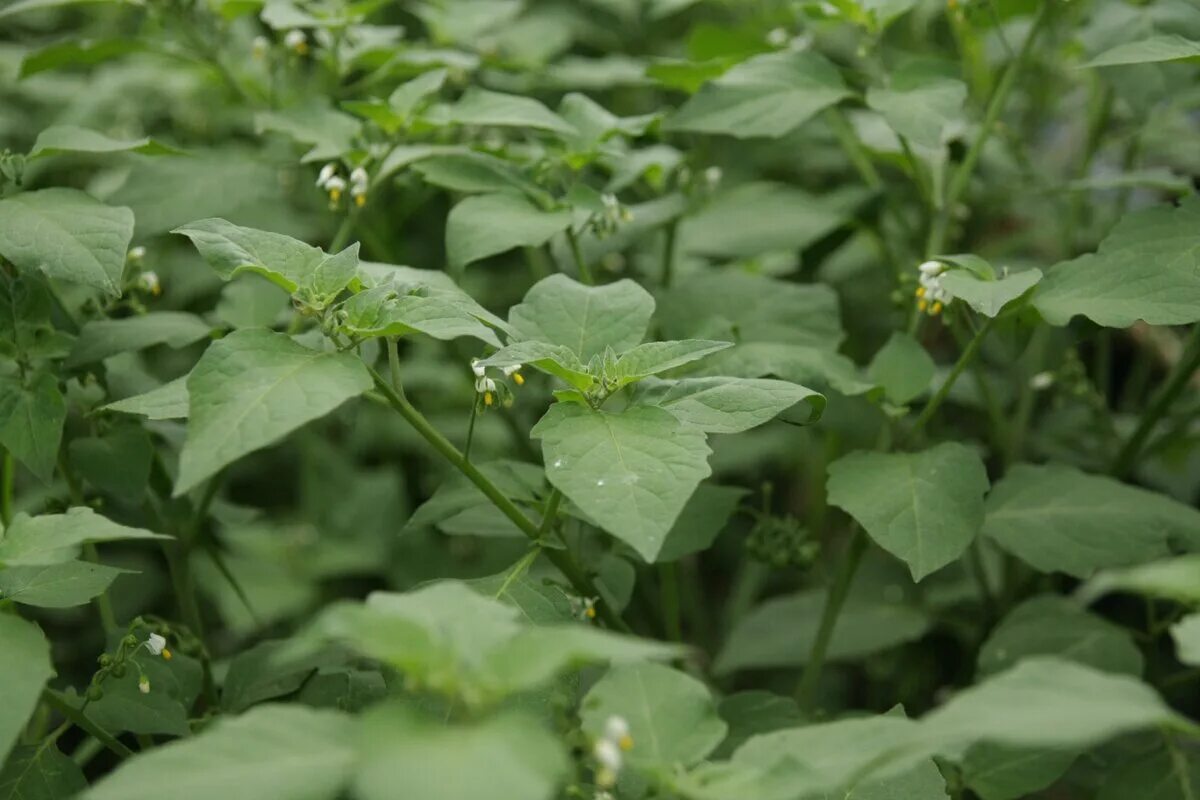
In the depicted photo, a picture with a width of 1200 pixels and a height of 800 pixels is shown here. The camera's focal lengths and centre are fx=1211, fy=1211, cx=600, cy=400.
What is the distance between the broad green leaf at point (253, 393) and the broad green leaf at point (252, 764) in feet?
0.73

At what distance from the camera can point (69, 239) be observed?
4.79 ft

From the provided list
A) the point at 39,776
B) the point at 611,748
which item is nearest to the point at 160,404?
the point at 39,776

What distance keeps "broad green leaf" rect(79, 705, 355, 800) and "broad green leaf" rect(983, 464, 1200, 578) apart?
1015mm

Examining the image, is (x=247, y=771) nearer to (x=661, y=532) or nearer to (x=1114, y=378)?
(x=661, y=532)

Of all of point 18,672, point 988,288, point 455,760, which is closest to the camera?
point 455,760

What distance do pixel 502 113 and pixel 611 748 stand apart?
1.05m

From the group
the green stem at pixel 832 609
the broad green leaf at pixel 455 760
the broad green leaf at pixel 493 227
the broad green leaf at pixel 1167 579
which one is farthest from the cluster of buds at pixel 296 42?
the broad green leaf at pixel 1167 579

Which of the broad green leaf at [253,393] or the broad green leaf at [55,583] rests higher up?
the broad green leaf at [253,393]

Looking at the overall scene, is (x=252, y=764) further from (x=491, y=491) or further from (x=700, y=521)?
(x=700, y=521)

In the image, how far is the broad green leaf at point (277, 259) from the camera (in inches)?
50.3

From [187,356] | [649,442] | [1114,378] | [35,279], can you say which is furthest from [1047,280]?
[187,356]

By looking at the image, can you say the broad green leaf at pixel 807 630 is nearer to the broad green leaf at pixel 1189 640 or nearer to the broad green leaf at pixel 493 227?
the broad green leaf at pixel 493 227

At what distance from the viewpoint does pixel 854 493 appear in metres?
1.49

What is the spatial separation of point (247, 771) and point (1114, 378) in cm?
265
